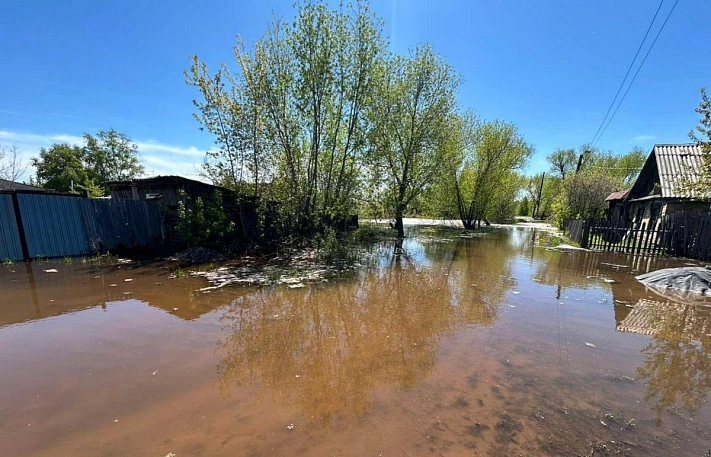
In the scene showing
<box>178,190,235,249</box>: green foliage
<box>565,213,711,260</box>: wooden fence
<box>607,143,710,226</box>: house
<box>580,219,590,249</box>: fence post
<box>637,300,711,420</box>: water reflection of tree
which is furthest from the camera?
<box>580,219,590,249</box>: fence post

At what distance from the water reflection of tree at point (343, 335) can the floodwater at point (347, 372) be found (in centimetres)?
3

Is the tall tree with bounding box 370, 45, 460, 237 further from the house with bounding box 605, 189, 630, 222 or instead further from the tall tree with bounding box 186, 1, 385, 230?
A: the house with bounding box 605, 189, 630, 222

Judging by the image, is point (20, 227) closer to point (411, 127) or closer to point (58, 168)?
point (411, 127)

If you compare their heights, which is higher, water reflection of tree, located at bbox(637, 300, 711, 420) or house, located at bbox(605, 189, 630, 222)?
house, located at bbox(605, 189, 630, 222)

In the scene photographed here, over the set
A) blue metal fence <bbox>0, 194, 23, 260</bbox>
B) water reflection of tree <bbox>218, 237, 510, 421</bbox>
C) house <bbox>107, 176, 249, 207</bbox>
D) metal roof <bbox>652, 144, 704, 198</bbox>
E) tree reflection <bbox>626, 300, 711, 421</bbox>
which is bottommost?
tree reflection <bbox>626, 300, 711, 421</bbox>

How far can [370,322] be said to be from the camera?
4.96m

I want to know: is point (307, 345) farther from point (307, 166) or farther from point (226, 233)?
point (307, 166)

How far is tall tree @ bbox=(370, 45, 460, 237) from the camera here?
17062 mm

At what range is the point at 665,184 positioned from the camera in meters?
14.4

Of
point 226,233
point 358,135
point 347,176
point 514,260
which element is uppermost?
point 358,135

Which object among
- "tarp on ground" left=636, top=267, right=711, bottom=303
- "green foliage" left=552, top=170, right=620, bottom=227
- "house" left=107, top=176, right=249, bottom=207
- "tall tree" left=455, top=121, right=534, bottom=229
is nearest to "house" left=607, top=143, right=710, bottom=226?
"green foliage" left=552, top=170, right=620, bottom=227

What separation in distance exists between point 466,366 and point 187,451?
2885mm

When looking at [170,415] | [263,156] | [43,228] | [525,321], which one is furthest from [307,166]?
[170,415]

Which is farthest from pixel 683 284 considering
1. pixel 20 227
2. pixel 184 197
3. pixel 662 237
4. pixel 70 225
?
pixel 20 227
